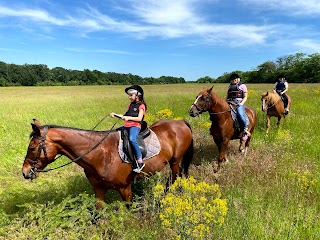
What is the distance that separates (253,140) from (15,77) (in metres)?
109

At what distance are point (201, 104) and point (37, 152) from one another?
4536 millimetres

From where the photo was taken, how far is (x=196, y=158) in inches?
340

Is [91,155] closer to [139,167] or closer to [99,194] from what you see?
[99,194]

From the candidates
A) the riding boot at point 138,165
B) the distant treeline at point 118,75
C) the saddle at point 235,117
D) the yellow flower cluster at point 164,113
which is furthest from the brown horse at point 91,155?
the distant treeline at point 118,75

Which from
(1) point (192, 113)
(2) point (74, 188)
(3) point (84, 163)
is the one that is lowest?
(2) point (74, 188)

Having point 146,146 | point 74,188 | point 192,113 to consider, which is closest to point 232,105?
point 192,113

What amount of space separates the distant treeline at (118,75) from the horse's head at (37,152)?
7987 centimetres

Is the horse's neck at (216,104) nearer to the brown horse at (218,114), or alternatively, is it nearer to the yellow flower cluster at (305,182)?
the brown horse at (218,114)

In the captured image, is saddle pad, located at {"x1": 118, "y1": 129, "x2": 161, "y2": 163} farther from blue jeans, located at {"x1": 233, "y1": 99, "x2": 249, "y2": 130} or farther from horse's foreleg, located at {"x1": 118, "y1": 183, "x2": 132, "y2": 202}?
blue jeans, located at {"x1": 233, "y1": 99, "x2": 249, "y2": 130}

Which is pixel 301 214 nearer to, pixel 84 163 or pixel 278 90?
pixel 84 163

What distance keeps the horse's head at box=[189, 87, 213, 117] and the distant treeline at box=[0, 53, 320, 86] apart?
75354 millimetres

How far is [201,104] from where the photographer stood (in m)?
7.47

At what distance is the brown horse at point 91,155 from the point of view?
4305 mm

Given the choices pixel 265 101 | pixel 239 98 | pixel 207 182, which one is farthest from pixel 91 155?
pixel 265 101
